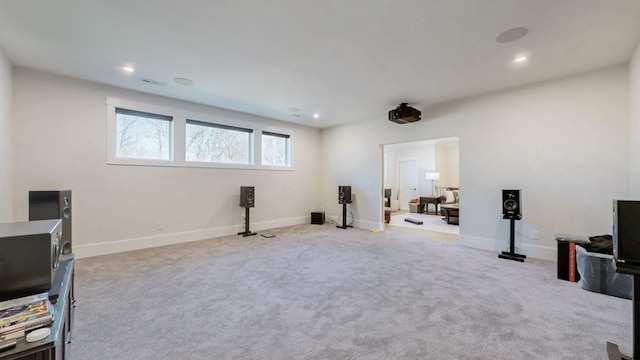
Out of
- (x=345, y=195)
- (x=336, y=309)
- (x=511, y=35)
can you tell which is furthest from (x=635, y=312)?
(x=345, y=195)

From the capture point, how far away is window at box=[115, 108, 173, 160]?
169 inches

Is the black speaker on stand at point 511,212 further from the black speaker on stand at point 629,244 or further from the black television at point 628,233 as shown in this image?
the black television at point 628,233

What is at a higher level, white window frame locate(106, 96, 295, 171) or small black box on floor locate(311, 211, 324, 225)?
white window frame locate(106, 96, 295, 171)

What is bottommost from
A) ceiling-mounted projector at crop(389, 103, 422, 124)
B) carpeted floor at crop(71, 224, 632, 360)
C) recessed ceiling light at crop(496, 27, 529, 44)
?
carpeted floor at crop(71, 224, 632, 360)

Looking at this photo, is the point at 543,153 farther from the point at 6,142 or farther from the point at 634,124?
the point at 6,142

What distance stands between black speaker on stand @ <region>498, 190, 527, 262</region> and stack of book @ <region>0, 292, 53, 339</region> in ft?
15.8

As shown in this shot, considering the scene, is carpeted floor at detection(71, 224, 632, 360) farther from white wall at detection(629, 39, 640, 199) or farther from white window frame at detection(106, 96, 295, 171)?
white window frame at detection(106, 96, 295, 171)

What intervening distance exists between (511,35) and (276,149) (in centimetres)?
499

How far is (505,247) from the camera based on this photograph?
416cm

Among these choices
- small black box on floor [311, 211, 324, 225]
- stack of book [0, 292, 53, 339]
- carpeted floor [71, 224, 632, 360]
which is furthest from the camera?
small black box on floor [311, 211, 324, 225]

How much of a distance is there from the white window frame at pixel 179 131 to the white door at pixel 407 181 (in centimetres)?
567

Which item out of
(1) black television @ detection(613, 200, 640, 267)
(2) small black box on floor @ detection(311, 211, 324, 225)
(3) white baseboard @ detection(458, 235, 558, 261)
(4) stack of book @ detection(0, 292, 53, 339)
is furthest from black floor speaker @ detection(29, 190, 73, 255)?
(3) white baseboard @ detection(458, 235, 558, 261)

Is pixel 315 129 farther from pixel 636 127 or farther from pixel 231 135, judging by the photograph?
pixel 636 127

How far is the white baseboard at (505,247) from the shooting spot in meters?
3.77
